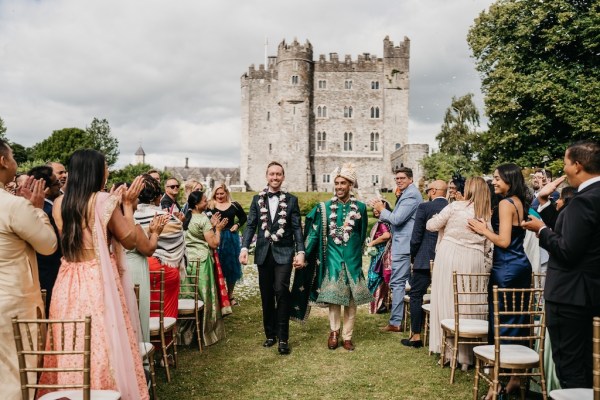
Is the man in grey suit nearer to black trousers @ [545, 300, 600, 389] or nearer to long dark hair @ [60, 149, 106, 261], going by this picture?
black trousers @ [545, 300, 600, 389]

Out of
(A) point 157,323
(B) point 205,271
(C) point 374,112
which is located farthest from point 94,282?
(C) point 374,112

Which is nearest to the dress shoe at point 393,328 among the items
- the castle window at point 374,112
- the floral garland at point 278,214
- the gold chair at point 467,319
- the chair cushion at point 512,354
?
the gold chair at point 467,319

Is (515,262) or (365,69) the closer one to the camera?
(515,262)

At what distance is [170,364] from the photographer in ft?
20.7

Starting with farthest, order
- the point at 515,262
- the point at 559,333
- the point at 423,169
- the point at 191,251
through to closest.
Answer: the point at 423,169, the point at 191,251, the point at 515,262, the point at 559,333

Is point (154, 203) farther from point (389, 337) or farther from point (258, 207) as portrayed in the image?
point (389, 337)

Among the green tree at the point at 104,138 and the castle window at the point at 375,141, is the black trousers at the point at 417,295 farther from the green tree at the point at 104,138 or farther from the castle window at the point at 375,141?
the green tree at the point at 104,138

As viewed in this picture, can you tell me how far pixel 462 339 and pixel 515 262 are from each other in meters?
1.54

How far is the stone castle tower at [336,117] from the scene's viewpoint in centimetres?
5281

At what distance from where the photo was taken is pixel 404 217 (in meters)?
7.73

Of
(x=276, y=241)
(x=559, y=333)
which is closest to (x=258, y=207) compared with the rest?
(x=276, y=241)

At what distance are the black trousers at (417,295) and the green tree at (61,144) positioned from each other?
5590 centimetres

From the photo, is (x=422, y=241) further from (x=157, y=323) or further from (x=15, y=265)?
(x=15, y=265)

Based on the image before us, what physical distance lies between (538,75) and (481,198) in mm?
18181
